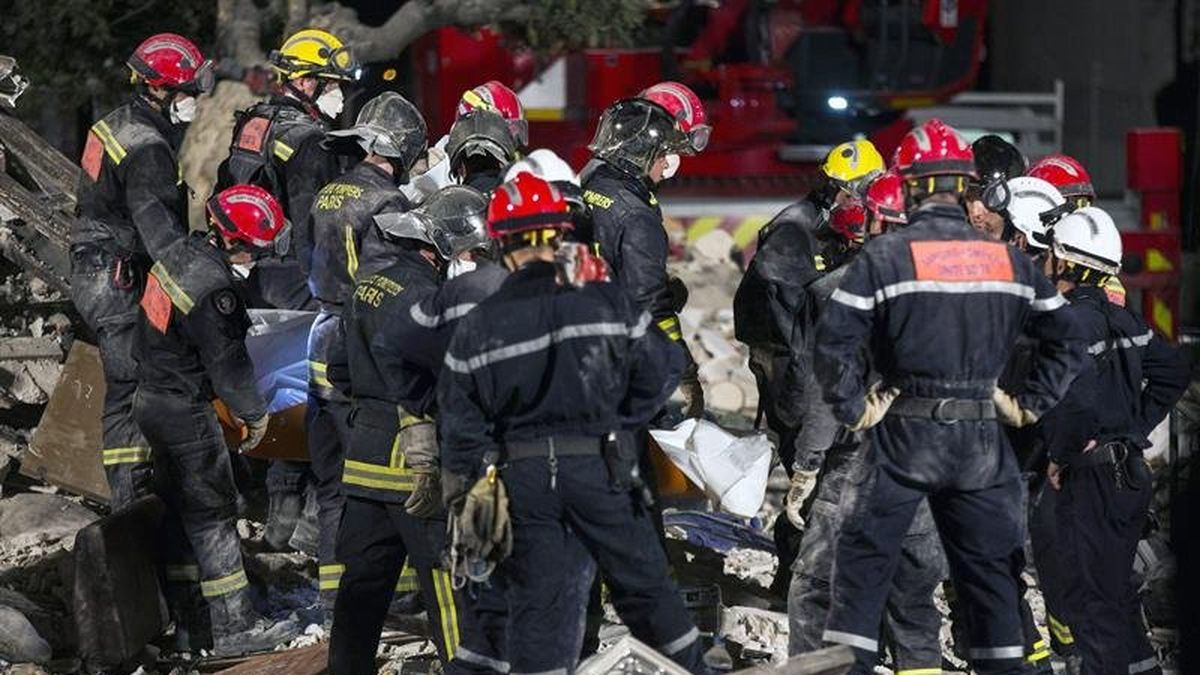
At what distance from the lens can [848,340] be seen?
712 centimetres

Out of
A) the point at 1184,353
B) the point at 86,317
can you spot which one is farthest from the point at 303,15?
the point at 1184,353

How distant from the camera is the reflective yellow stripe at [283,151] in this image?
9.87 meters

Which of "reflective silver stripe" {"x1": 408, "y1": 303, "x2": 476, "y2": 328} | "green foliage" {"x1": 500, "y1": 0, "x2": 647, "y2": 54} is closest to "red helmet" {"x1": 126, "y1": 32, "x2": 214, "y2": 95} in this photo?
"reflective silver stripe" {"x1": 408, "y1": 303, "x2": 476, "y2": 328}

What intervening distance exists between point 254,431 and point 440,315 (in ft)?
6.00

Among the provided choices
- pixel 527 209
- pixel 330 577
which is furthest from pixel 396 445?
pixel 527 209

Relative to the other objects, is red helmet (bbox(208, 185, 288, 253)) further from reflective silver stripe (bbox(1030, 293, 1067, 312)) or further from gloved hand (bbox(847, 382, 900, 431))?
reflective silver stripe (bbox(1030, 293, 1067, 312))

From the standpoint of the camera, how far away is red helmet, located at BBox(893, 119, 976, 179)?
23.9 ft

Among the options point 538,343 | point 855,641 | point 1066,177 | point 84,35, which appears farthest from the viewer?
point 84,35

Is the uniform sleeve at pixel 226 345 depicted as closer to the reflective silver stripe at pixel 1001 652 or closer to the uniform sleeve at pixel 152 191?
the uniform sleeve at pixel 152 191

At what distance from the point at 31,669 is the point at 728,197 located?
9.08 meters

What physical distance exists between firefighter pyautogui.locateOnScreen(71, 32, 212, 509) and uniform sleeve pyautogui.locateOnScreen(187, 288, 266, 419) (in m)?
0.86

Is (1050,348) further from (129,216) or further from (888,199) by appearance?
(129,216)

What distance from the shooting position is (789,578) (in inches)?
370

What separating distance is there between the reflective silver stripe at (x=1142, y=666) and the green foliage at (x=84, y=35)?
7832 mm
